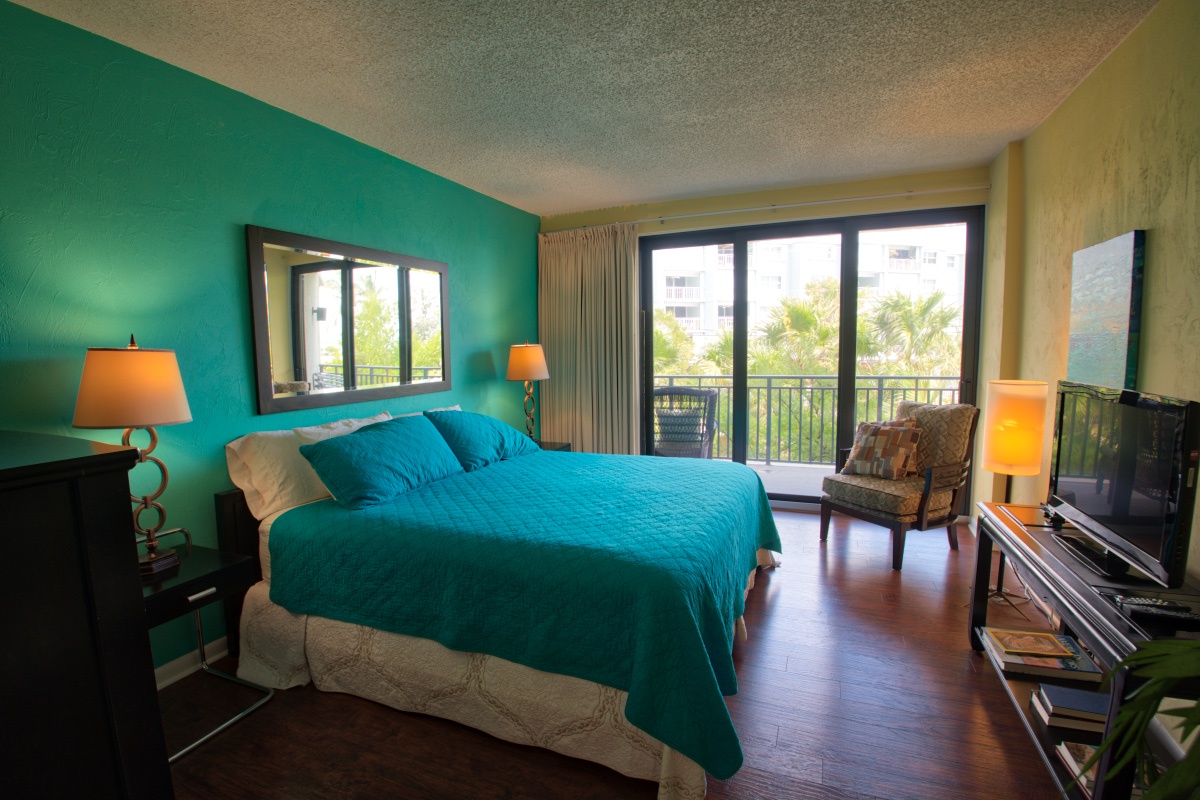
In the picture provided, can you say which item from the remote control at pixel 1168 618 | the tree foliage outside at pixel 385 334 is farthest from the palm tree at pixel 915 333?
the tree foliage outside at pixel 385 334

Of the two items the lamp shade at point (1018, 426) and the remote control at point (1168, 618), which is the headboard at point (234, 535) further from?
the lamp shade at point (1018, 426)

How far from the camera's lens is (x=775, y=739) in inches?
78.5

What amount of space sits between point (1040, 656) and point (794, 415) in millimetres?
3594

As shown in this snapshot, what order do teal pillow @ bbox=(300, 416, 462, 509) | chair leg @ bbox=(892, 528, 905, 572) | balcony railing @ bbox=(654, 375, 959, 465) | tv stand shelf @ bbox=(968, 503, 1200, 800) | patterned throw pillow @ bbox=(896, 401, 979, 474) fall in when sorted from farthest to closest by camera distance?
balcony railing @ bbox=(654, 375, 959, 465) < patterned throw pillow @ bbox=(896, 401, 979, 474) < chair leg @ bbox=(892, 528, 905, 572) < teal pillow @ bbox=(300, 416, 462, 509) < tv stand shelf @ bbox=(968, 503, 1200, 800)

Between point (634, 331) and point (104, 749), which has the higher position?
point (634, 331)

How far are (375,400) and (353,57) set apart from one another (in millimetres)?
1841

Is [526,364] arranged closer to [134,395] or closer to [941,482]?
[134,395]

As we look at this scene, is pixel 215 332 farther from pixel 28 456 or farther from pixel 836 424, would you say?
pixel 836 424

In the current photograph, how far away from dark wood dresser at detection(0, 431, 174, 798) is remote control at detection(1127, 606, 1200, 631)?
2358mm

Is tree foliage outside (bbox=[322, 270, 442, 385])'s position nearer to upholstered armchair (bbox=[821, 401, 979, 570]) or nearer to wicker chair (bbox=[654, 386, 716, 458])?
wicker chair (bbox=[654, 386, 716, 458])

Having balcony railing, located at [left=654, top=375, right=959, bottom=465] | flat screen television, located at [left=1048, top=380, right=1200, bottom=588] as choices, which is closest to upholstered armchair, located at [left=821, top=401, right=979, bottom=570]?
balcony railing, located at [left=654, top=375, right=959, bottom=465]

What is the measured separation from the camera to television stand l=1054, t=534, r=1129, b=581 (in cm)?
179

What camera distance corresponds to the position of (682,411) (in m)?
5.03

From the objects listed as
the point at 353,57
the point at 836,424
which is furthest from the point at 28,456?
the point at 836,424
